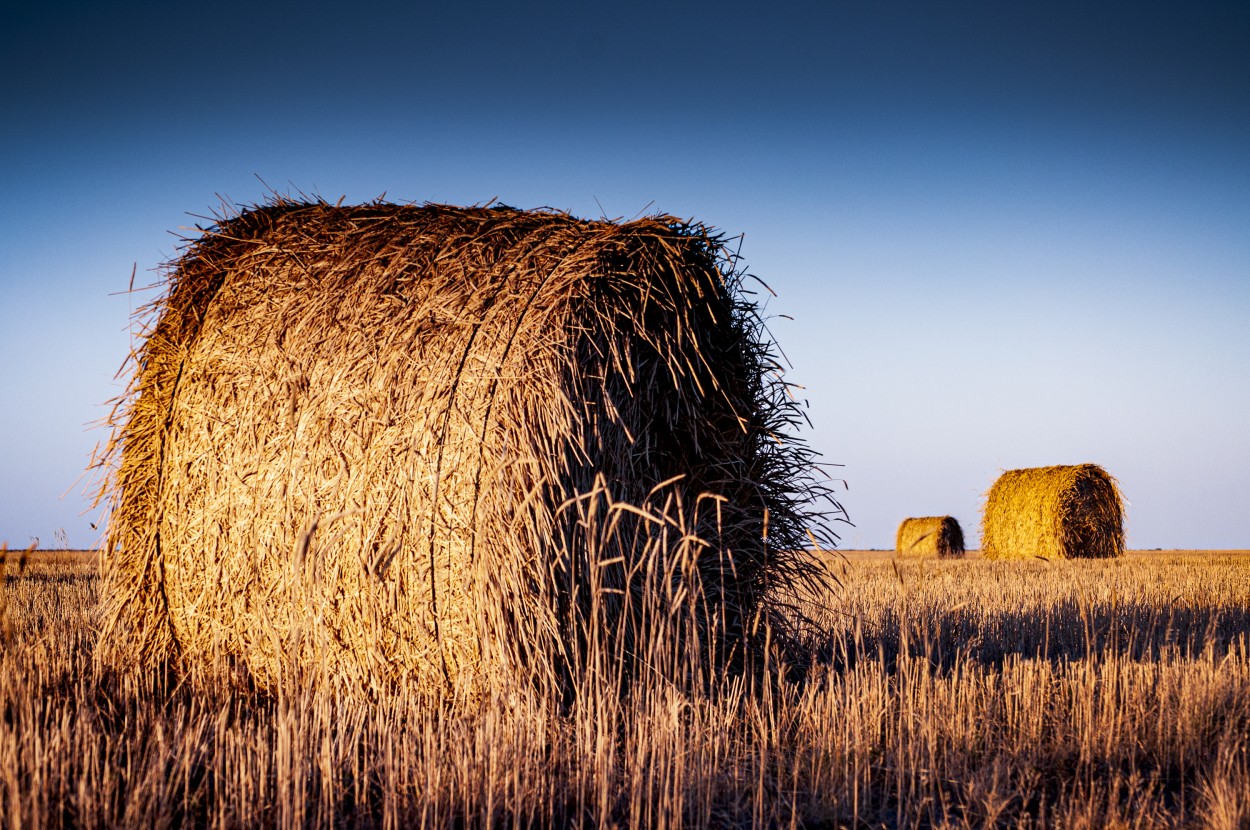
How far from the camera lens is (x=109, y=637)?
5.68m

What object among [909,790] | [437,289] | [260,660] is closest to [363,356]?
[437,289]

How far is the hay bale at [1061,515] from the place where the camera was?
1848 centimetres

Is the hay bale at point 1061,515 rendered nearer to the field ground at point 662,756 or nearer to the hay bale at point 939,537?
the hay bale at point 939,537

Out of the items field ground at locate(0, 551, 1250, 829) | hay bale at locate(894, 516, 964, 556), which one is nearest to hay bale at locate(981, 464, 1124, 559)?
hay bale at locate(894, 516, 964, 556)

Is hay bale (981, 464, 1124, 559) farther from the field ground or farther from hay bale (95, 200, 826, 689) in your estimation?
hay bale (95, 200, 826, 689)

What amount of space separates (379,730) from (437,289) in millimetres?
2213

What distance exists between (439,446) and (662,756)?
1.78 meters

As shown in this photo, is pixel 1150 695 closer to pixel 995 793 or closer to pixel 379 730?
pixel 995 793

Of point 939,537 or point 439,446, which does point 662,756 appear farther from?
point 939,537

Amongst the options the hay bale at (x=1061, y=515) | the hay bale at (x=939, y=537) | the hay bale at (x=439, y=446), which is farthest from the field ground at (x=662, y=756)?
the hay bale at (x=939, y=537)

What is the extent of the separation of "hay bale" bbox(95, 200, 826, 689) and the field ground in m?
0.41

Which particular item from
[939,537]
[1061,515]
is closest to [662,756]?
[1061,515]

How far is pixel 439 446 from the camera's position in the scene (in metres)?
4.34

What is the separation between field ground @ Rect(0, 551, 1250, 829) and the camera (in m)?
3.13
